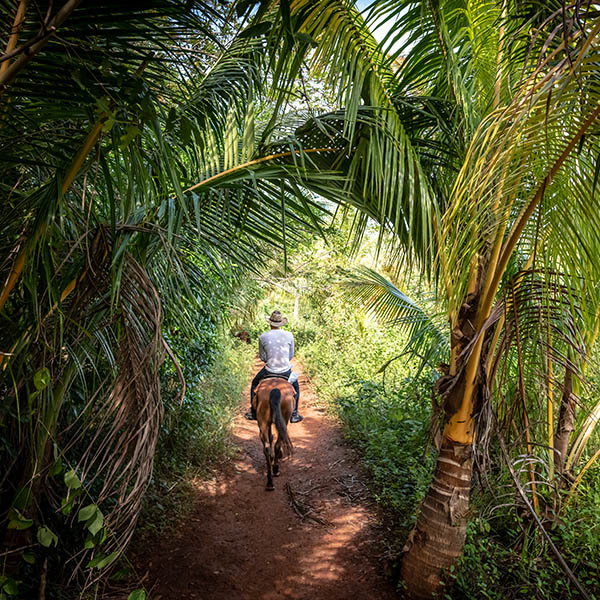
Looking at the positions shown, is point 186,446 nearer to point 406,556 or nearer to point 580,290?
point 406,556

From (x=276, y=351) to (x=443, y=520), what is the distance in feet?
11.7

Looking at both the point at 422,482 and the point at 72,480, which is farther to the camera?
the point at 422,482

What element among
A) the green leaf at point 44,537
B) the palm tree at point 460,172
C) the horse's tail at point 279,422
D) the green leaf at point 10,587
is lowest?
the horse's tail at point 279,422

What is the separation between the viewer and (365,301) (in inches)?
258

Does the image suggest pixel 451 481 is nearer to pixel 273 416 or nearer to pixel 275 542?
pixel 275 542

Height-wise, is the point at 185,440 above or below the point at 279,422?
below

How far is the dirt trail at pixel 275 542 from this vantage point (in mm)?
3771

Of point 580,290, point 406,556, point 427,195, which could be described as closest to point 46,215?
point 427,195

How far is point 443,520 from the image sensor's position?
3312 mm

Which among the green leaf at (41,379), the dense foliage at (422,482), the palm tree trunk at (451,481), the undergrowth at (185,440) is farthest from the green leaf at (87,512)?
the palm tree trunk at (451,481)

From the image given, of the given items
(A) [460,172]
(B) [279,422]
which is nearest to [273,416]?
(B) [279,422]

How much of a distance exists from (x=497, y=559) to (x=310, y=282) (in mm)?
11052

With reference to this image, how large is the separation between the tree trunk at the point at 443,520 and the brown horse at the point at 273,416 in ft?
8.28

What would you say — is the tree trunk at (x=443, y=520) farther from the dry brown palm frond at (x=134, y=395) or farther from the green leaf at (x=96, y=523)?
the green leaf at (x=96, y=523)
